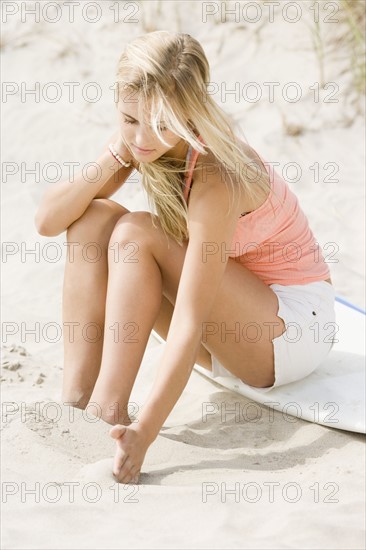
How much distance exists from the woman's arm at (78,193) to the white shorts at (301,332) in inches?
20.8

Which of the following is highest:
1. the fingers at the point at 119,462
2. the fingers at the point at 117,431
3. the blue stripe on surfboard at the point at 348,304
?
the fingers at the point at 117,431

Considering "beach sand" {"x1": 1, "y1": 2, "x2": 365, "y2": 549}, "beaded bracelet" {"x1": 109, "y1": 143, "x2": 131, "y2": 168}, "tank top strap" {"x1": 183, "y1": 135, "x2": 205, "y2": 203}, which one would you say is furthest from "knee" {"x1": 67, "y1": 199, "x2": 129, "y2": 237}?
"beach sand" {"x1": 1, "y1": 2, "x2": 365, "y2": 549}

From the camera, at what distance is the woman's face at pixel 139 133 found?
2.42 meters

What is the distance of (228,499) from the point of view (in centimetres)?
226

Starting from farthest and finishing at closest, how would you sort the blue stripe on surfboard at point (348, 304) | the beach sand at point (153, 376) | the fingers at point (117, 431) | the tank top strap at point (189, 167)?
the blue stripe on surfboard at point (348, 304)
the tank top strap at point (189, 167)
the fingers at point (117, 431)
the beach sand at point (153, 376)

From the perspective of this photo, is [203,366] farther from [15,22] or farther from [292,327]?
[15,22]

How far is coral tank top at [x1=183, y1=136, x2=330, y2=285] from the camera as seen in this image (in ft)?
8.94

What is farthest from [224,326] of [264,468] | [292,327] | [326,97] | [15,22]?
[15,22]

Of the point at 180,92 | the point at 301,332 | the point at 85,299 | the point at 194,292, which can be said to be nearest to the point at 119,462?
the point at 194,292

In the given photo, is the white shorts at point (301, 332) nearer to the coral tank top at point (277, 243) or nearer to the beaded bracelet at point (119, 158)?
the coral tank top at point (277, 243)

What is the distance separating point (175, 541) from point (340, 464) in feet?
2.30

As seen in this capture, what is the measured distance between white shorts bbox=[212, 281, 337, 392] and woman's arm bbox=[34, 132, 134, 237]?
0.53 m

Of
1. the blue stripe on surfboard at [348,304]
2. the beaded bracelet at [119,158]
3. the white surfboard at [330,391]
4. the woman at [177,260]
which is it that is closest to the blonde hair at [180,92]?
the woman at [177,260]

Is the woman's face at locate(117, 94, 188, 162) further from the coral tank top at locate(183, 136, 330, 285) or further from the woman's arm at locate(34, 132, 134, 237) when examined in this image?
the woman's arm at locate(34, 132, 134, 237)
